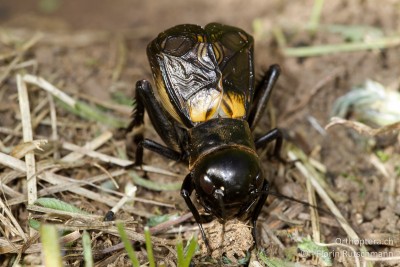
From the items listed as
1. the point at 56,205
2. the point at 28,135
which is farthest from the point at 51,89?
the point at 56,205

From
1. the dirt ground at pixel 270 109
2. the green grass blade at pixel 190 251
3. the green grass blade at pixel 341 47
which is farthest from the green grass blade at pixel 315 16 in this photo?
the green grass blade at pixel 190 251

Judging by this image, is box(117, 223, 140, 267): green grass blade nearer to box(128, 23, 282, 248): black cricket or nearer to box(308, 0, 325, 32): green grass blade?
box(128, 23, 282, 248): black cricket

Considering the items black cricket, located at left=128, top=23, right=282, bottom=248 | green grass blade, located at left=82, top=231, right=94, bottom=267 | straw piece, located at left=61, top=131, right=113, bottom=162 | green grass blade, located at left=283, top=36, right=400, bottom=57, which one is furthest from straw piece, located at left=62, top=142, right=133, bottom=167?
green grass blade, located at left=283, top=36, right=400, bottom=57

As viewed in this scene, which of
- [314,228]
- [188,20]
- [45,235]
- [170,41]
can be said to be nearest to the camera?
[45,235]

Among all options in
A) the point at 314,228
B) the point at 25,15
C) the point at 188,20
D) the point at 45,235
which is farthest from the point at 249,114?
the point at 25,15

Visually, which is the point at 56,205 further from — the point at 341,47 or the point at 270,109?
the point at 341,47

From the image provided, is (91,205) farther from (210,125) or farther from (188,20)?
(188,20)
